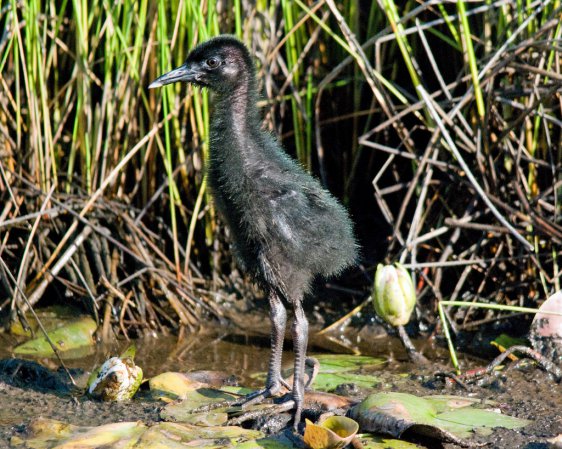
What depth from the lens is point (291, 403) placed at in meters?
3.34

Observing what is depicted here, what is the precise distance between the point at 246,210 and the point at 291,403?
77 cm

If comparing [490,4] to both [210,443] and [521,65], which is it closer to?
[521,65]

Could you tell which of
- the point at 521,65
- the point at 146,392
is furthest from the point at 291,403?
the point at 521,65

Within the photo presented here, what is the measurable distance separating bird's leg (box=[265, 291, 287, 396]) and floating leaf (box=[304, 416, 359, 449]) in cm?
55

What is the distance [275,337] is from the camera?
Result: 11.6 feet

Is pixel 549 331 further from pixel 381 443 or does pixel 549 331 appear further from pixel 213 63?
Answer: pixel 213 63

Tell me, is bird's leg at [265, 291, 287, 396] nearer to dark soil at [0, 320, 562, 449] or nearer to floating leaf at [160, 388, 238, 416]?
floating leaf at [160, 388, 238, 416]

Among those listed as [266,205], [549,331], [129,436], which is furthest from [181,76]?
[549,331]

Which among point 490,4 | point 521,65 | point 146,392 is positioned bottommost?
point 146,392

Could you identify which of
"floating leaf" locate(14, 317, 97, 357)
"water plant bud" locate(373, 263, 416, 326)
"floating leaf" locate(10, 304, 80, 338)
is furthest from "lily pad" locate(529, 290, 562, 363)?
"floating leaf" locate(10, 304, 80, 338)

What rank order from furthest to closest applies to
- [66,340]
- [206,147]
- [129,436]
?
1. [206,147]
2. [66,340]
3. [129,436]

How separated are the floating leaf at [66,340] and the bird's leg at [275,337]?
130 centimetres

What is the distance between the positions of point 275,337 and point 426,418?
723 mm

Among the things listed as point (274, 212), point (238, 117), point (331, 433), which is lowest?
point (331, 433)
